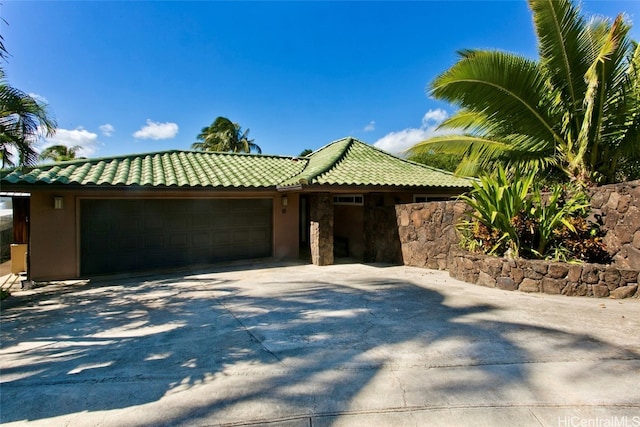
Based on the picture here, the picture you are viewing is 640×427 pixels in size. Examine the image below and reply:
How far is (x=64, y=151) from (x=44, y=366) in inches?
1312

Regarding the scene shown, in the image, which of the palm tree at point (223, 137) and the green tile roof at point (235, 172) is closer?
the green tile roof at point (235, 172)

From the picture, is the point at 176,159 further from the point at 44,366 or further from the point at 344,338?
the point at 344,338

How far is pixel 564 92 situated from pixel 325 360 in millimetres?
8759

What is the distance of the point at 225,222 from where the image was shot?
11477 mm

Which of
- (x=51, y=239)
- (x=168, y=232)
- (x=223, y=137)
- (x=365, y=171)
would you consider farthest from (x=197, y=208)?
(x=223, y=137)

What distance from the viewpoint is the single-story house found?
9039 millimetres

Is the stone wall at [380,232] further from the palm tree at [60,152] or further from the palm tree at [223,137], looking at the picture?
the palm tree at [60,152]

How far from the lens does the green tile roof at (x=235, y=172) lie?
29.5ft

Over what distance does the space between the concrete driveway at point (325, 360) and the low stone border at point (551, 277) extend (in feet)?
0.85

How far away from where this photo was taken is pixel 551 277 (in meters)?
6.64

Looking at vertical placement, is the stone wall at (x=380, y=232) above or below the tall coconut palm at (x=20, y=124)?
below

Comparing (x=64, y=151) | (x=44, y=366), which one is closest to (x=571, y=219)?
(x=44, y=366)

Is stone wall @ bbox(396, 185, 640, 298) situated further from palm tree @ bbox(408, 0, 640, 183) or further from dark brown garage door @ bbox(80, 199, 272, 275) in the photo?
dark brown garage door @ bbox(80, 199, 272, 275)

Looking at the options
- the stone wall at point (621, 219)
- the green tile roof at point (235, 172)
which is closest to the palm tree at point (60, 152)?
the green tile roof at point (235, 172)
